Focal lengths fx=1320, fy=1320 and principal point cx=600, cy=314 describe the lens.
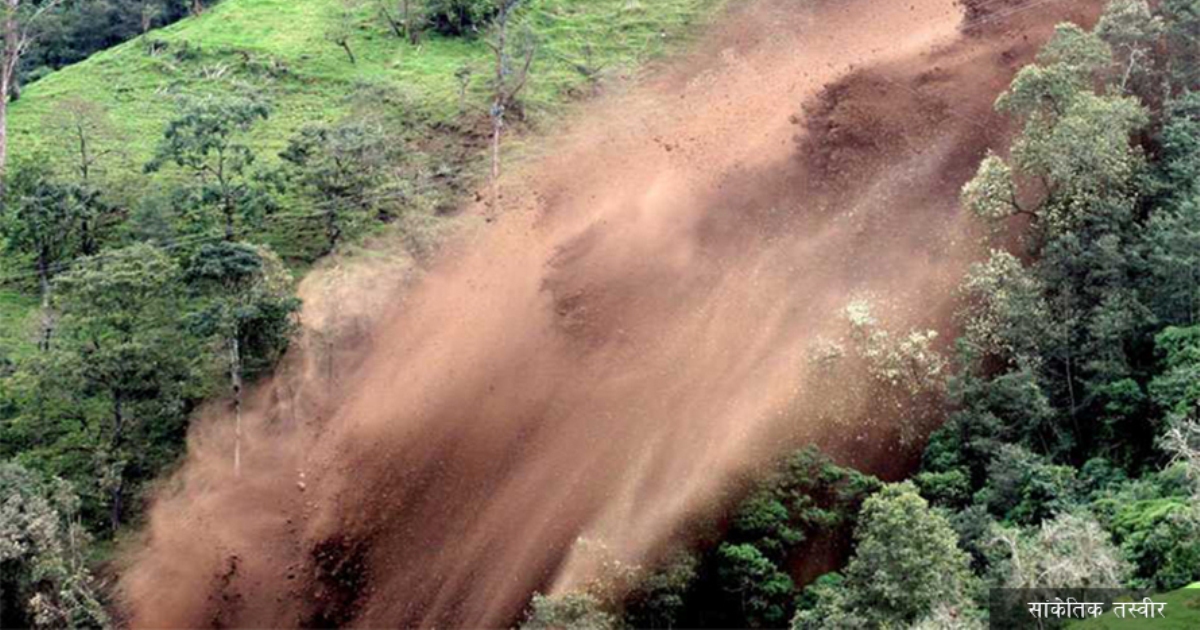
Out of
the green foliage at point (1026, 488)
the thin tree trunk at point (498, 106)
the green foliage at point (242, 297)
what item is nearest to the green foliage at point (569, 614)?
the green foliage at point (1026, 488)

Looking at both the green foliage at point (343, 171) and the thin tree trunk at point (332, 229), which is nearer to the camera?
the green foliage at point (343, 171)

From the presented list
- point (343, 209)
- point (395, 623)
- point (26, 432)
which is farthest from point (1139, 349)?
point (26, 432)

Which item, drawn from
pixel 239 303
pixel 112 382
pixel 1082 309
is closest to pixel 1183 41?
pixel 1082 309

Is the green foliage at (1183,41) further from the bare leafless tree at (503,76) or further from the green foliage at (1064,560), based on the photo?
the bare leafless tree at (503,76)

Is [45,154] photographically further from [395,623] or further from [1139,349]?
[1139,349]

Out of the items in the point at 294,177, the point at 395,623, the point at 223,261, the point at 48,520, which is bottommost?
the point at 395,623
